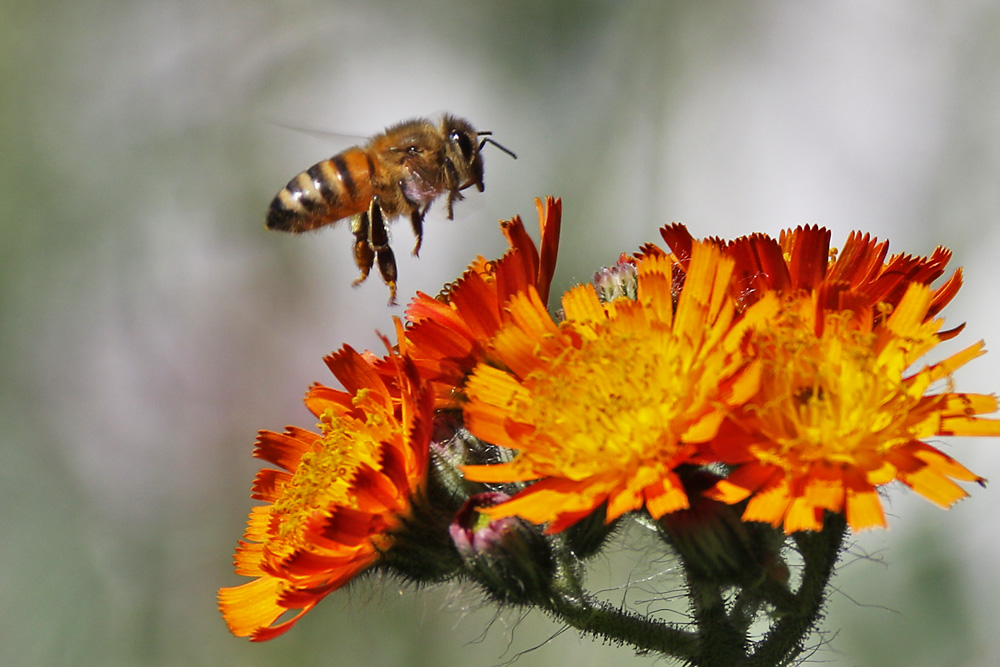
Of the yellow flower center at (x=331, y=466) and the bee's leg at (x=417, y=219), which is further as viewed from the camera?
the bee's leg at (x=417, y=219)

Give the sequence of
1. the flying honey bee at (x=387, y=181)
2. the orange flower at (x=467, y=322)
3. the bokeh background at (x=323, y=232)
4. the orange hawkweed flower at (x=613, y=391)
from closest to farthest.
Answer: the orange hawkweed flower at (x=613, y=391), the orange flower at (x=467, y=322), the flying honey bee at (x=387, y=181), the bokeh background at (x=323, y=232)

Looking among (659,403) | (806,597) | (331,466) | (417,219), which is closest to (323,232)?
(417,219)

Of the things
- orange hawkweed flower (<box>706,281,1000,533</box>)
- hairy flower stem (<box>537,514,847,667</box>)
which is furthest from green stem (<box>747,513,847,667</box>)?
orange hawkweed flower (<box>706,281,1000,533</box>)

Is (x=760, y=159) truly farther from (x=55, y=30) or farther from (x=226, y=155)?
(x=55, y=30)

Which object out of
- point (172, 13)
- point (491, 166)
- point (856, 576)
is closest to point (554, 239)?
point (856, 576)

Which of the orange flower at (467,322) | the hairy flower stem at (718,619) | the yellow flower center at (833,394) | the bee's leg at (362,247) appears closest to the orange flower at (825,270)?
the yellow flower center at (833,394)

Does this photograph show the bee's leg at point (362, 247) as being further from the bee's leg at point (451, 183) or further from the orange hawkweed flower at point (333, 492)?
the orange hawkweed flower at point (333, 492)

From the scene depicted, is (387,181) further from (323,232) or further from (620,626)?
(323,232)
